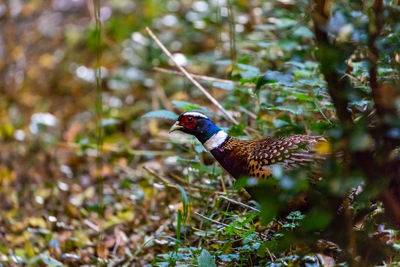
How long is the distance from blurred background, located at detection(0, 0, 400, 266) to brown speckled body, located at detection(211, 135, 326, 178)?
0.46 ft

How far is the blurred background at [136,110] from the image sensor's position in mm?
3193

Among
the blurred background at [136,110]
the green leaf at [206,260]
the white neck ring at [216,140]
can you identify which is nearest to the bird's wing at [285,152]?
the blurred background at [136,110]

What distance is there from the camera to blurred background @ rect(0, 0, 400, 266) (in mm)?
3193

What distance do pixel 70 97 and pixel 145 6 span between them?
1667 mm

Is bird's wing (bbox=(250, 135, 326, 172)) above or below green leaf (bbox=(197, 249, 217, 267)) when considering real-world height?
above

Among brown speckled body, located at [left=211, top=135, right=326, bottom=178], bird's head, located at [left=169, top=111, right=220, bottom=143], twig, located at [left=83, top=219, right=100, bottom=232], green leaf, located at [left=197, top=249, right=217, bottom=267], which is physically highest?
bird's head, located at [left=169, top=111, right=220, bottom=143]

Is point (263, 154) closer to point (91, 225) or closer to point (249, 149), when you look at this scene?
point (249, 149)

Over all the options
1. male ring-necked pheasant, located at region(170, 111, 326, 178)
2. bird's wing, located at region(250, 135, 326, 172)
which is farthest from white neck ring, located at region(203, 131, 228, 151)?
bird's wing, located at region(250, 135, 326, 172)

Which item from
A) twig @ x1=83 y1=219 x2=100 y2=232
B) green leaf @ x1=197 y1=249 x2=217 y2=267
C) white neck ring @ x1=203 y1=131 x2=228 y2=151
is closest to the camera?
green leaf @ x1=197 y1=249 x2=217 y2=267

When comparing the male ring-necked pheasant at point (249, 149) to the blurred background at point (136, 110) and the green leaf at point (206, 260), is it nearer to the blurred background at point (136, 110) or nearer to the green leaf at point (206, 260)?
the blurred background at point (136, 110)

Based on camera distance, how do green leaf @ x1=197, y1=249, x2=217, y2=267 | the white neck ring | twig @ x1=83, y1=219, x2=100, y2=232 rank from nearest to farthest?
1. green leaf @ x1=197, y1=249, x2=217, y2=267
2. the white neck ring
3. twig @ x1=83, y1=219, x2=100, y2=232

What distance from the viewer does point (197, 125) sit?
3.27 metres

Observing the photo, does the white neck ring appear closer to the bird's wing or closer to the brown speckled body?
the brown speckled body

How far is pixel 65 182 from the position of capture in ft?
16.5
